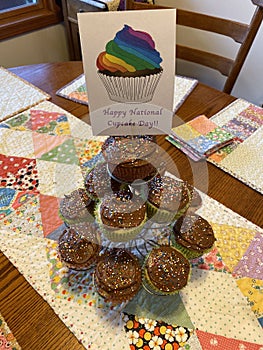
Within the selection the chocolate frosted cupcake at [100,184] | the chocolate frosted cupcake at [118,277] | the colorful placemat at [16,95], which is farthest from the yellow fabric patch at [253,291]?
the colorful placemat at [16,95]

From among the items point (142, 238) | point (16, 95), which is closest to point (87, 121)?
point (16, 95)

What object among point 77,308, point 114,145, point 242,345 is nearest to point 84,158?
point 114,145

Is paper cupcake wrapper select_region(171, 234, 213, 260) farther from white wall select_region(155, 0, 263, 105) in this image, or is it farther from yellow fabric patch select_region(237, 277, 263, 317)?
white wall select_region(155, 0, 263, 105)

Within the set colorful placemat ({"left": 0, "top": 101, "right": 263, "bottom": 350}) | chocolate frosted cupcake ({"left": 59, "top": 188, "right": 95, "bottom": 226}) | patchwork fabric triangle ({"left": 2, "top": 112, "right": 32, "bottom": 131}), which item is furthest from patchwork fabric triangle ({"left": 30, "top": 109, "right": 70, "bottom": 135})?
chocolate frosted cupcake ({"left": 59, "top": 188, "right": 95, "bottom": 226})

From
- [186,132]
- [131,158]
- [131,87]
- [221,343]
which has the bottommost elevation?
[221,343]

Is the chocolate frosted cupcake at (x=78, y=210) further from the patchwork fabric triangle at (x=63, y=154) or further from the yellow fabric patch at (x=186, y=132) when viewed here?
the yellow fabric patch at (x=186, y=132)

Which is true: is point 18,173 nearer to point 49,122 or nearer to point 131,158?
point 49,122

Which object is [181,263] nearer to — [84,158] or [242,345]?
[242,345]
